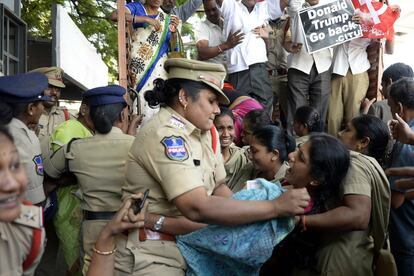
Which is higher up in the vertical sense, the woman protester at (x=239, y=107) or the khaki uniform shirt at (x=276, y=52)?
the khaki uniform shirt at (x=276, y=52)

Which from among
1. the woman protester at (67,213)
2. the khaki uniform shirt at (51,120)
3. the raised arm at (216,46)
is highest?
the raised arm at (216,46)

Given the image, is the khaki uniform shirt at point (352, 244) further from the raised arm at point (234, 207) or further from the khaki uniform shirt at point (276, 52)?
the khaki uniform shirt at point (276, 52)

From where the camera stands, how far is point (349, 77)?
545cm

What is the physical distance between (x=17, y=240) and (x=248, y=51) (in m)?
4.14

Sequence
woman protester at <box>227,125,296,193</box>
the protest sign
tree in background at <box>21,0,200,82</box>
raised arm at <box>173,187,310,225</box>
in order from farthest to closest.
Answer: tree in background at <box>21,0,200,82</box>
the protest sign
woman protester at <box>227,125,296,193</box>
raised arm at <box>173,187,310,225</box>

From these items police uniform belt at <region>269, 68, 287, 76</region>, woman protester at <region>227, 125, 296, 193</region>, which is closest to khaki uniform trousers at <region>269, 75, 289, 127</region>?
police uniform belt at <region>269, 68, 287, 76</region>

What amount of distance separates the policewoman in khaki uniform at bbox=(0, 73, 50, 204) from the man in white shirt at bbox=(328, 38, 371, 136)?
356cm

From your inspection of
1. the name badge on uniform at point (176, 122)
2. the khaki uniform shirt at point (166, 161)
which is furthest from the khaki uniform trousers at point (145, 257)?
the name badge on uniform at point (176, 122)

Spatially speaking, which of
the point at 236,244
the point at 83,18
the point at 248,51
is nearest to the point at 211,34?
the point at 248,51

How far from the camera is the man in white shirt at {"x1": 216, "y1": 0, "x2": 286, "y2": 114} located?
533 centimetres

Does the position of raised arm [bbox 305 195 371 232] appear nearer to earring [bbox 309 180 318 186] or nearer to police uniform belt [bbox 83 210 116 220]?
earring [bbox 309 180 318 186]

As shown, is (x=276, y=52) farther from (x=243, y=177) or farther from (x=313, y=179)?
(x=313, y=179)

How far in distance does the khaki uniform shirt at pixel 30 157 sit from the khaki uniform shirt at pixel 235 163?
145cm

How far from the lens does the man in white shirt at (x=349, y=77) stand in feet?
17.7
